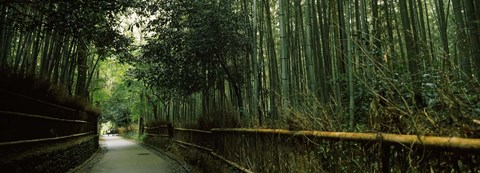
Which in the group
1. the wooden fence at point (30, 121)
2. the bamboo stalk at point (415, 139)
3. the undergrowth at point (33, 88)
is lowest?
the bamboo stalk at point (415, 139)

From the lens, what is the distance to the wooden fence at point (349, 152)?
123 cm

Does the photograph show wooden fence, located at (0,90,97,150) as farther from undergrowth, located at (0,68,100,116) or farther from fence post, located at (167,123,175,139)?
fence post, located at (167,123,175,139)

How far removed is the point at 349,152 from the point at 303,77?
2.66 meters

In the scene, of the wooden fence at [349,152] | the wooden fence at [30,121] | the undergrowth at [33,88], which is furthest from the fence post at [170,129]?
the wooden fence at [349,152]

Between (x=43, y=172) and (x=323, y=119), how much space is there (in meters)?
4.37

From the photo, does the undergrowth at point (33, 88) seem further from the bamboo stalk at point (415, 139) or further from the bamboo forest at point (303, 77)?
the bamboo stalk at point (415, 139)

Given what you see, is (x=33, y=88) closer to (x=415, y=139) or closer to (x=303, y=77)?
(x=303, y=77)

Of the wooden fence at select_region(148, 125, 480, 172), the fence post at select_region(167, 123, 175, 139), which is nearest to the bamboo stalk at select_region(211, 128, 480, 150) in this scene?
the wooden fence at select_region(148, 125, 480, 172)

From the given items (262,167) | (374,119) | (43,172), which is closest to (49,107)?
(43,172)

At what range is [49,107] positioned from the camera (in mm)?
5840

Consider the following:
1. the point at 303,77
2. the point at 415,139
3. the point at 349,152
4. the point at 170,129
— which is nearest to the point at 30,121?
the point at 303,77

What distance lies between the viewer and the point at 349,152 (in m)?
1.96

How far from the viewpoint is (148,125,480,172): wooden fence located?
1.23m

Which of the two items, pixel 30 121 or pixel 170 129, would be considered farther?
pixel 170 129
